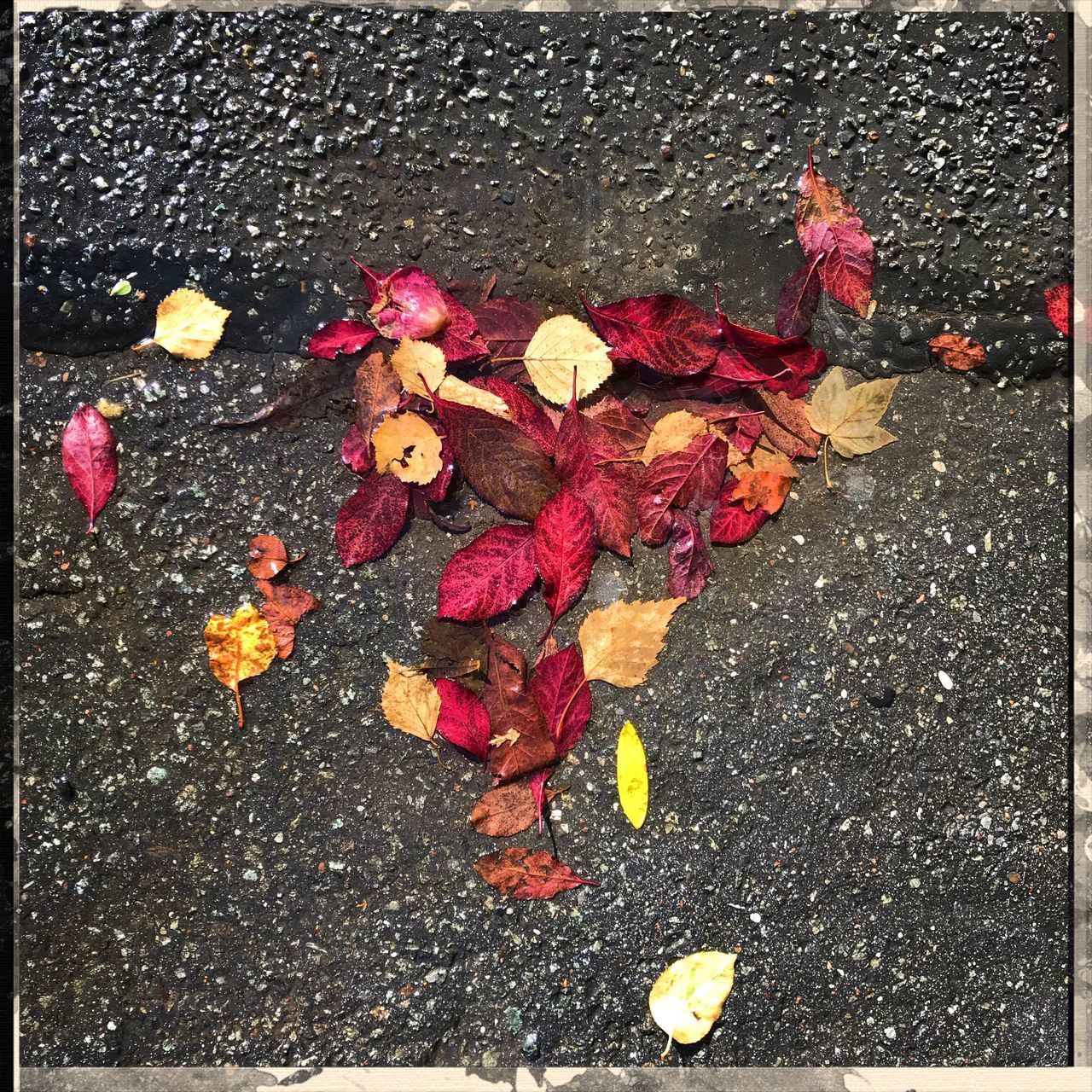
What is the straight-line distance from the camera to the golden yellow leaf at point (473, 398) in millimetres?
1667

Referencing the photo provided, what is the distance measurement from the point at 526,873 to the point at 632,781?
0.33 metres

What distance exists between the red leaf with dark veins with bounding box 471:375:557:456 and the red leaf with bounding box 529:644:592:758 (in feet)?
1.60

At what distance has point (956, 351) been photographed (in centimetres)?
179

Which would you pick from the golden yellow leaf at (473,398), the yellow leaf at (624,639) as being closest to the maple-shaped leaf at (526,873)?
the yellow leaf at (624,639)

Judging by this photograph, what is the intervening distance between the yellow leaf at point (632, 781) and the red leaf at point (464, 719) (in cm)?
32

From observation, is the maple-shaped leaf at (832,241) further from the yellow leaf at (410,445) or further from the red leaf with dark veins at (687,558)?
the yellow leaf at (410,445)

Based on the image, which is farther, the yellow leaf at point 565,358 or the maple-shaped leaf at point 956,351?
the maple-shaped leaf at point 956,351

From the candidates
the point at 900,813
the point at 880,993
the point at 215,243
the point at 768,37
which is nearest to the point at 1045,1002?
the point at 880,993

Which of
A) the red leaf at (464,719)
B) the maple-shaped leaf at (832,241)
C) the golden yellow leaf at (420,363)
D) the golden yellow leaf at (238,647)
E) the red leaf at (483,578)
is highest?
the maple-shaped leaf at (832,241)

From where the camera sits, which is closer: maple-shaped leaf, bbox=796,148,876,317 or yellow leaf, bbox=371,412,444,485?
yellow leaf, bbox=371,412,444,485

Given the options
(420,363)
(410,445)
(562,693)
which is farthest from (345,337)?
(562,693)

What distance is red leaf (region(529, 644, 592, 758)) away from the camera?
5.57ft

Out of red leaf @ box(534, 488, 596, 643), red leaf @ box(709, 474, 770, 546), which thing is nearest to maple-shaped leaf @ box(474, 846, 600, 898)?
red leaf @ box(534, 488, 596, 643)

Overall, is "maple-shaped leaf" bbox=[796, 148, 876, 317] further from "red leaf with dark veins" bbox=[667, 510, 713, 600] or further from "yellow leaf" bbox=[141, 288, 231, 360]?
"yellow leaf" bbox=[141, 288, 231, 360]
